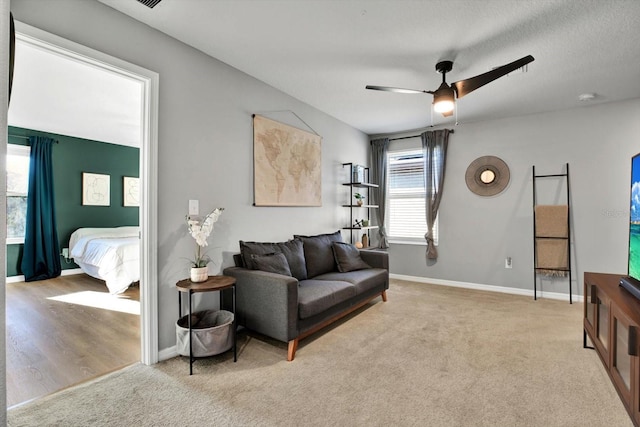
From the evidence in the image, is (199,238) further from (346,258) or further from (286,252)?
(346,258)

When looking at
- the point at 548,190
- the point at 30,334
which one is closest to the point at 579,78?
the point at 548,190

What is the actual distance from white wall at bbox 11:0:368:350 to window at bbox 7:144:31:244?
4578 mm

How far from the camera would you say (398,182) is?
5480 millimetres

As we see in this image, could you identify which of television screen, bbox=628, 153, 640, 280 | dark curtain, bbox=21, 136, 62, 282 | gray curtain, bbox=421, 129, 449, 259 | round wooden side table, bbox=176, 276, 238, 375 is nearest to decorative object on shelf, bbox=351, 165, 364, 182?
gray curtain, bbox=421, 129, 449, 259

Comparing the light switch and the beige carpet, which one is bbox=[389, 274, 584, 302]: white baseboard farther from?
the light switch

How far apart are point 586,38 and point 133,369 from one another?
169 inches

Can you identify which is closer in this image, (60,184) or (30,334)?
(30,334)

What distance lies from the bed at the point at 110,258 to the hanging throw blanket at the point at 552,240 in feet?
18.4

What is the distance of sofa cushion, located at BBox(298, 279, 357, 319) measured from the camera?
8.54 ft

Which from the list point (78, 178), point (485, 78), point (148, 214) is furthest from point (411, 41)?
point (78, 178)

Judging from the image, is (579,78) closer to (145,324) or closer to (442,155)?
(442,155)

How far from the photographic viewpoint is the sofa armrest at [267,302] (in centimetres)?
246

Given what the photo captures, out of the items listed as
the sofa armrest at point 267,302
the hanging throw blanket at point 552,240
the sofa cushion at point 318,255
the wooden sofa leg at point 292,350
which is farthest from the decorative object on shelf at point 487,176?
the wooden sofa leg at point 292,350

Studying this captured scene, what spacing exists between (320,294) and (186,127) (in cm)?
185
